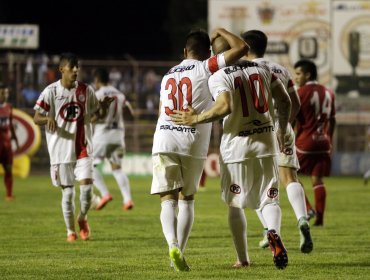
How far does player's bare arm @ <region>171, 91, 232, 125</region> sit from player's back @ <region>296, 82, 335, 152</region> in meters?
5.43

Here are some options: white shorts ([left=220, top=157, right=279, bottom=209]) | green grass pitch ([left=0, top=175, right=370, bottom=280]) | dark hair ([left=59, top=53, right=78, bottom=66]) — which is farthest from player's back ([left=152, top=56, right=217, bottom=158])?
dark hair ([left=59, top=53, right=78, bottom=66])

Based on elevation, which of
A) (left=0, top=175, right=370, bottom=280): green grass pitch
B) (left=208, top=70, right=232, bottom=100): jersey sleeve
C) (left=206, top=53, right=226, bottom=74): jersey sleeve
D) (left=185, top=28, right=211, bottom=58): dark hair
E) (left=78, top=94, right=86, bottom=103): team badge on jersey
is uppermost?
(left=185, top=28, right=211, bottom=58): dark hair

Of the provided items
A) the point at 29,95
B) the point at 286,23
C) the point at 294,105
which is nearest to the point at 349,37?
the point at 286,23

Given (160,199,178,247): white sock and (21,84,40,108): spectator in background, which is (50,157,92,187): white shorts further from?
(21,84,40,108): spectator in background

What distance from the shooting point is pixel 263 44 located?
36.0 feet

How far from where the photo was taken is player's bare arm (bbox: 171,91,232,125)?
363 inches

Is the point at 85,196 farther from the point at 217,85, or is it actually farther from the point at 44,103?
the point at 217,85

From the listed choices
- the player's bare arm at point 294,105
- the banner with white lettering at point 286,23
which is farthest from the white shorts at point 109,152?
the banner with white lettering at point 286,23

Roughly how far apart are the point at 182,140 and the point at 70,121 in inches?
134

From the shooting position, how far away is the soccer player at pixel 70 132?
12.8 m

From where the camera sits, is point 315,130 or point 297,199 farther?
point 315,130

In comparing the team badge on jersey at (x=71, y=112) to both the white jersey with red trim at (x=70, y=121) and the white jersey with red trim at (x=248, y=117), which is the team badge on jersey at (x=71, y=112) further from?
the white jersey with red trim at (x=248, y=117)

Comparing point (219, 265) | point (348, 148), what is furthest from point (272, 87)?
point (348, 148)

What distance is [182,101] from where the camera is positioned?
983 centimetres
